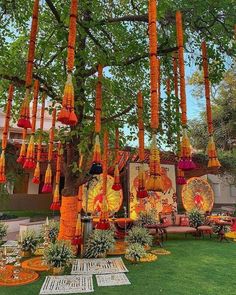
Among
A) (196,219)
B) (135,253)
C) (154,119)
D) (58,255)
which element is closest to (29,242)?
(58,255)

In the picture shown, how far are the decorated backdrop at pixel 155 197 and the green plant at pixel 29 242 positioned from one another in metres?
6.17

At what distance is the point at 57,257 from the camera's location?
654cm

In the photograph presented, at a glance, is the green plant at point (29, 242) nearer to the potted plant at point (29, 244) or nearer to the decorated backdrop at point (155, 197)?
the potted plant at point (29, 244)

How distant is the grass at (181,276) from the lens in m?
5.54

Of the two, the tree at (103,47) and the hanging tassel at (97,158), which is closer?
the hanging tassel at (97,158)

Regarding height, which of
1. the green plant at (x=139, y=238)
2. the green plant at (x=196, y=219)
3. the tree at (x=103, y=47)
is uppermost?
the tree at (x=103, y=47)

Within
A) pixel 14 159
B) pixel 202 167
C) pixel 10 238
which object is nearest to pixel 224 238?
pixel 202 167

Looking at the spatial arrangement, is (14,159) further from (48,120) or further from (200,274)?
(200,274)

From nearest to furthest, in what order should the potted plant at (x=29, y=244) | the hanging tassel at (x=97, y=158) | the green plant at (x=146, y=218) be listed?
the hanging tassel at (x=97, y=158)
the potted plant at (x=29, y=244)
the green plant at (x=146, y=218)

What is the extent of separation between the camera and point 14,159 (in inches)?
518

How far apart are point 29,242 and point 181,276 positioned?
4.43 m

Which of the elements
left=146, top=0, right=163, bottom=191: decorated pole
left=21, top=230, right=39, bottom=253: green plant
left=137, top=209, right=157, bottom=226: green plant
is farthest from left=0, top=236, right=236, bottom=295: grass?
left=146, top=0, right=163, bottom=191: decorated pole

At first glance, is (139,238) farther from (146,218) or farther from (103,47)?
(103,47)

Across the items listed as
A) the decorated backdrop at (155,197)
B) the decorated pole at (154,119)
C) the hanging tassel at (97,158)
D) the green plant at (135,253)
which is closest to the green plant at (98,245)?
the green plant at (135,253)
